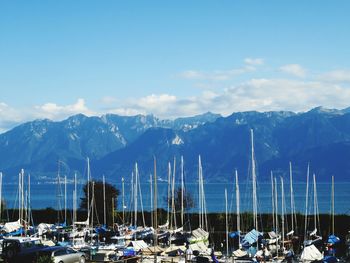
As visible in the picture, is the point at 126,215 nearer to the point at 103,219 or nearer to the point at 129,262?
the point at 103,219

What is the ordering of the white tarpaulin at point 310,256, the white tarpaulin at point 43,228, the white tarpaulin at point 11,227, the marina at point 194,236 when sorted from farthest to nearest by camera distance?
the white tarpaulin at point 43,228
the white tarpaulin at point 11,227
the marina at point 194,236
the white tarpaulin at point 310,256

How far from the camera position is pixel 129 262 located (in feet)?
142

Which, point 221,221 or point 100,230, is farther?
point 221,221

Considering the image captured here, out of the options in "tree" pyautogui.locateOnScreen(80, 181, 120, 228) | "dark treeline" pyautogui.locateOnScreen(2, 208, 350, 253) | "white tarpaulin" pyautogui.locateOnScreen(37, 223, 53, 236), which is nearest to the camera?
"white tarpaulin" pyautogui.locateOnScreen(37, 223, 53, 236)

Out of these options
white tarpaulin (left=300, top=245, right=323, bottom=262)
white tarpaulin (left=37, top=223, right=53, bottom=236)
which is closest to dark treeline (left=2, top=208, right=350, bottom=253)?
white tarpaulin (left=37, top=223, right=53, bottom=236)

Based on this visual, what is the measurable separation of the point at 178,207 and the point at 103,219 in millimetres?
13342

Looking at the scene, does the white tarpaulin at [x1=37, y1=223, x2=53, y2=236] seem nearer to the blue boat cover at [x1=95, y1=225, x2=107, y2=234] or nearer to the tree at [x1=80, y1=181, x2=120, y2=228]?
the blue boat cover at [x1=95, y1=225, x2=107, y2=234]

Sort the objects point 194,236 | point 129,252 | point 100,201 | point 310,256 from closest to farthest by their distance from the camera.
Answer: point 310,256 < point 129,252 < point 194,236 < point 100,201

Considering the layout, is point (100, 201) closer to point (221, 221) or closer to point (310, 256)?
point (221, 221)

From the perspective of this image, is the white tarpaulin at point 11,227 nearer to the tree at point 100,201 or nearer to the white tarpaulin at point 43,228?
the white tarpaulin at point 43,228

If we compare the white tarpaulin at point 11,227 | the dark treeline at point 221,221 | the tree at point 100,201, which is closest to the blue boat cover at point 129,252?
the dark treeline at point 221,221

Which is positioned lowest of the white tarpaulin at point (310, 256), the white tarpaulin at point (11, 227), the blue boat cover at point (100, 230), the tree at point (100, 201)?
the white tarpaulin at point (310, 256)

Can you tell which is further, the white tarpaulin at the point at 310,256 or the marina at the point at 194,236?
the marina at the point at 194,236

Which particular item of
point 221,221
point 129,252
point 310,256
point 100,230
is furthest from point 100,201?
point 310,256
